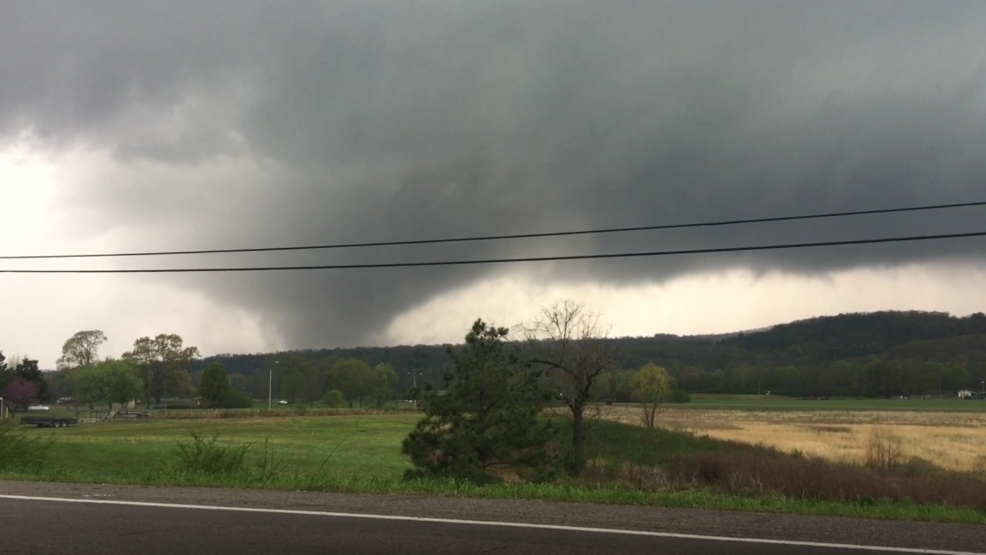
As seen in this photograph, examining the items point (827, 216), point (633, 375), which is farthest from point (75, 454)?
point (633, 375)

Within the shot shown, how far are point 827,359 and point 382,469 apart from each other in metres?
114

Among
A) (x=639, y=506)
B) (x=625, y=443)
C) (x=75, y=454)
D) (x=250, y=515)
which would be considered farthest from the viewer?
(x=625, y=443)

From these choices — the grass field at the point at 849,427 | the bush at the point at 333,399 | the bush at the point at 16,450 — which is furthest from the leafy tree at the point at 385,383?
the bush at the point at 16,450

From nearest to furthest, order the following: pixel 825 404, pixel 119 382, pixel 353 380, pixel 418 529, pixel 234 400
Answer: pixel 418 529, pixel 119 382, pixel 825 404, pixel 234 400, pixel 353 380

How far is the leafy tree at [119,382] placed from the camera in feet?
326

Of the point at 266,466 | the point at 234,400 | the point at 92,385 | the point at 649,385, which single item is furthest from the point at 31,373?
the point at 266,466

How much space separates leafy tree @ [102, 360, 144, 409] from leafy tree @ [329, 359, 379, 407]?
4095 centimetres

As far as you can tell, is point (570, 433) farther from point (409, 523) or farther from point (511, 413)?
point (409, 523)

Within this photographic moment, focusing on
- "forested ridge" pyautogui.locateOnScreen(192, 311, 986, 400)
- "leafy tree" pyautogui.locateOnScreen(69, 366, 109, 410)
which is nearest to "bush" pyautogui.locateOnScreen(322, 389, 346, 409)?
"forested ridge" pyautogui.locateOnScreen(192, 311, 986, 400)

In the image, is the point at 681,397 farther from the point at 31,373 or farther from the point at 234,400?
the point at 31,373

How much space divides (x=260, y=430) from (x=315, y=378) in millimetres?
78137

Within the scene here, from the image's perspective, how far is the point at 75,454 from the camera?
39.0m

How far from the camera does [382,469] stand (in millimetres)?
35812

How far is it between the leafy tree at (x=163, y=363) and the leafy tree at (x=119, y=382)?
18942 millimetres
